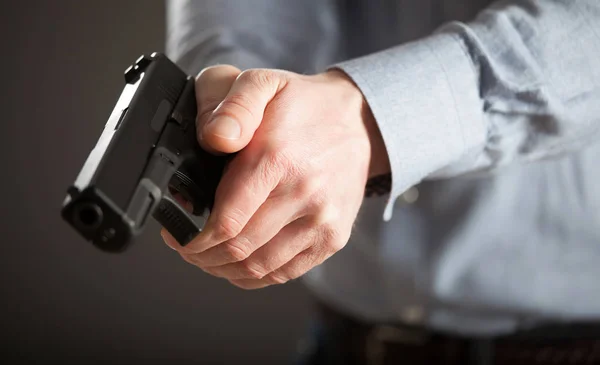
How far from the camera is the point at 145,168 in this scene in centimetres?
35

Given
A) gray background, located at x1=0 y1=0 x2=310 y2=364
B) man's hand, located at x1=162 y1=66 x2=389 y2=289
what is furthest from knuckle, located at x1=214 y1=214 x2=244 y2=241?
gray background, located at x1=0 y1=0 x2=310 y2=364

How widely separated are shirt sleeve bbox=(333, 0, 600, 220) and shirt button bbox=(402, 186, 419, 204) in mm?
205

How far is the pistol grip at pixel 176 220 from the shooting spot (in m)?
0.37

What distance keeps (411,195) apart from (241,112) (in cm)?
32

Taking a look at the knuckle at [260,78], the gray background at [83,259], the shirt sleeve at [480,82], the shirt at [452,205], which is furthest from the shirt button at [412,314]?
the gray background at [83,259]

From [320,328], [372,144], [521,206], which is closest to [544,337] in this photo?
[521,206]

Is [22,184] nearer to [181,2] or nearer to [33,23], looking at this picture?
[33,23]

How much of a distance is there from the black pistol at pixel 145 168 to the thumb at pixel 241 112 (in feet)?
0.07

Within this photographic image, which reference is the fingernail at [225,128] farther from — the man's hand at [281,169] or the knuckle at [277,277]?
the knuckle at [277,277]

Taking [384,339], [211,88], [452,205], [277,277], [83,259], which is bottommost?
[83,259]

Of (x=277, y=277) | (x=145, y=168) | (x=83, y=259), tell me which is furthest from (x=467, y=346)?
(x=83, y=259)

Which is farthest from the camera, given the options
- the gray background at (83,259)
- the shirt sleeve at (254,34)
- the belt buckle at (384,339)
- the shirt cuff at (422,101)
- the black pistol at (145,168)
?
the gray background at (83,259)

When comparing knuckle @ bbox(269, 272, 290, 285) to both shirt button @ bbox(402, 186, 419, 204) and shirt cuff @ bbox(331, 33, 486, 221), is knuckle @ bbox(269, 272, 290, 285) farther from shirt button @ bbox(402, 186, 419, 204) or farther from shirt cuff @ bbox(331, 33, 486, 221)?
shirt button @ bbox(402, 186, 419, 204)

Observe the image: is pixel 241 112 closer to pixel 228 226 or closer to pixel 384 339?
pixel 228 226
